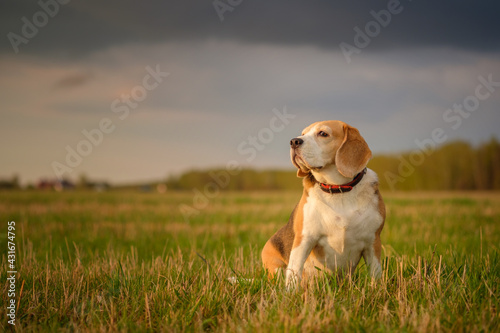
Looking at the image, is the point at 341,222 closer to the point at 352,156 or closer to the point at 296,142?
the point at 352,156

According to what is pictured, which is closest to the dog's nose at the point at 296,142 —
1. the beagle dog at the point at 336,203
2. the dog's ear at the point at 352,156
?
the beagle dog at the point at 336,203

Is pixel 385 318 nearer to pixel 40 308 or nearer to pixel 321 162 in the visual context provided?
pixel 321 162

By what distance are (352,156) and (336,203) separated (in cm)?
53

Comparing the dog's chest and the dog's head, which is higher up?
the dog's head

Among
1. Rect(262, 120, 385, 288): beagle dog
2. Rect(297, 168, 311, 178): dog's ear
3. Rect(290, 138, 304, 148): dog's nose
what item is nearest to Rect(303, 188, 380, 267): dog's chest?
Rect(262, 120, 385, 288): beagle dog

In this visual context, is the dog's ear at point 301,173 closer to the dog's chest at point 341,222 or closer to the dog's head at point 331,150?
the dog's head at point 331,150

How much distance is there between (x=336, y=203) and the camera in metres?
4.41

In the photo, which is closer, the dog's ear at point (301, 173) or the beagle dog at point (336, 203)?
the beagle dog at point (336, 203)

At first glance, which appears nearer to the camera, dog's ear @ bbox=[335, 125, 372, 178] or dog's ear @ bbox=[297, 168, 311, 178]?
dog's ear @ bbox=[335, 125, 372, 178]

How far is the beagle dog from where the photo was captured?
4.32 metres

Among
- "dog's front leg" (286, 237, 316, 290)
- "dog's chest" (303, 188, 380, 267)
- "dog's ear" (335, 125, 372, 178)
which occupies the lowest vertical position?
"dog's front leg" (286, 237, 316, 290)

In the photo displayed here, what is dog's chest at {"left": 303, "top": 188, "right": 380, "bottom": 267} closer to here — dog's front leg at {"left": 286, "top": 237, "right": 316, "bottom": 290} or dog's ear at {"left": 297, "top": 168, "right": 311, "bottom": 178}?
dog's front leg at {"left": 286, "top": 237, "right": 316, "bottom": 290}

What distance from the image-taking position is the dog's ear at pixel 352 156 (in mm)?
4285

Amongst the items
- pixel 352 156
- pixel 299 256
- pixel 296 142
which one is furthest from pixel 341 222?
pixel 296 142
